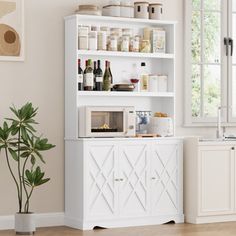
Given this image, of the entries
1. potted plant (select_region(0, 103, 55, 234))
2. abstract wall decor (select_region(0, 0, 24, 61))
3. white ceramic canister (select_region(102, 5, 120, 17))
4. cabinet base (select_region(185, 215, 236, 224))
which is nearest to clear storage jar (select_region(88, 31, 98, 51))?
white ceramic canister (select_region(102, 5, 120, 17))

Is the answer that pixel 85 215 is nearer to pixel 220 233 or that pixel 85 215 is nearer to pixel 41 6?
pixel 220 233

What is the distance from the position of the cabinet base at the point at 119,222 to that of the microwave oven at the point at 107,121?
0.84m

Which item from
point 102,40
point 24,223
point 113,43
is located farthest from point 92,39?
point 24,223

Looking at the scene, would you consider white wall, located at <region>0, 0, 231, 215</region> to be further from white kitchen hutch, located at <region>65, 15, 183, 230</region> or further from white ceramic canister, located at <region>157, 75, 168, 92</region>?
white ceramic canister, located at <region>157, 75, 168, 92</region>

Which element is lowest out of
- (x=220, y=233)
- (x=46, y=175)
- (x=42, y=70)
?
(x=220, y=233)

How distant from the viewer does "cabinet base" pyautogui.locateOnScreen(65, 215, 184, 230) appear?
283 inches

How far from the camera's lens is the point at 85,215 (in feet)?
23.4

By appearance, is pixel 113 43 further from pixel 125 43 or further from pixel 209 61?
pixel 209 61

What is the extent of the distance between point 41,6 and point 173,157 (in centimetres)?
202

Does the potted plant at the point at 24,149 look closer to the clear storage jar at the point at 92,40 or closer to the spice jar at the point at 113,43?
the clear storage jar at the point at 92,40

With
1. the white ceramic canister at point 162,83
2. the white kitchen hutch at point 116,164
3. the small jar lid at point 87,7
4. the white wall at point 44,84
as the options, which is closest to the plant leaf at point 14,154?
the white wall at point 44,84

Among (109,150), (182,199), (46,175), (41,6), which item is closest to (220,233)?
(182,199)

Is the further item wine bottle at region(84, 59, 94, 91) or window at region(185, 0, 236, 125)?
window at region(185, 0, 236, 125)

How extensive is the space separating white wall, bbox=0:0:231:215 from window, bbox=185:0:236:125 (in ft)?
4.82
